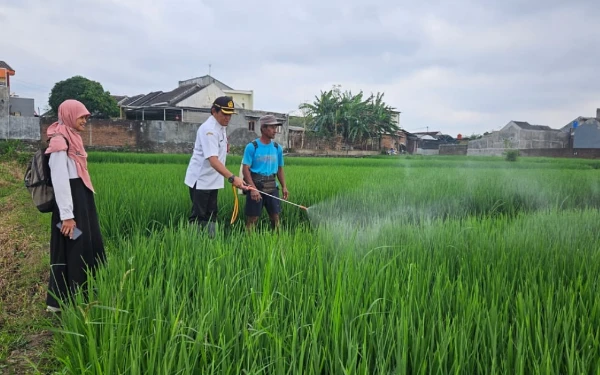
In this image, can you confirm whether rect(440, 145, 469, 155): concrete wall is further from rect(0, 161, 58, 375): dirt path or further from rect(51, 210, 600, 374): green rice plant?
rect(51, 210, 600, 374): green rice plant

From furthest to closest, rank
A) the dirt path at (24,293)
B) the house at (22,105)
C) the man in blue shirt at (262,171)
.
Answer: the house at (22,105)
the man in blue shirt at (262,171)
the dirt path at (24,293)

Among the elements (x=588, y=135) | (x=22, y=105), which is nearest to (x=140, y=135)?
(x=22, y=105)

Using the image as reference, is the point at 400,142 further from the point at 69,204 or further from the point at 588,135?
the point at 69,204

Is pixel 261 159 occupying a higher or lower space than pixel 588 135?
lower

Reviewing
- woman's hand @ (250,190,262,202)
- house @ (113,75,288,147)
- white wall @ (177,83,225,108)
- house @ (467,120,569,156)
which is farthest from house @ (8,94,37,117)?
house @ (467,120,569,156)

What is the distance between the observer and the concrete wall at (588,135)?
27.0 m

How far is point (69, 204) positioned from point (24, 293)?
1.02 metres

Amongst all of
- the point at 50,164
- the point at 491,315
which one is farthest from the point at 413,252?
the point at 50,164

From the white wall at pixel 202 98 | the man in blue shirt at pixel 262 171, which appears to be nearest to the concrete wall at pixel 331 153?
the white wall at pixel 202 98

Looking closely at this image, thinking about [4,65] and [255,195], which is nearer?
[255,195]

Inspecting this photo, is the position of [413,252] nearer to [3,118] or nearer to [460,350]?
[460,350]

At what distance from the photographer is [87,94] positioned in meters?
27.7

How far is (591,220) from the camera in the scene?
370cm

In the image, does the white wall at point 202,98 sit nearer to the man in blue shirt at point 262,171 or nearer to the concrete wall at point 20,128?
the concrete wall at point 20,128
